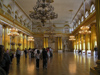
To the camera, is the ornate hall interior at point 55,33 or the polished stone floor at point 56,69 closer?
the polished stone floor at point 56,69

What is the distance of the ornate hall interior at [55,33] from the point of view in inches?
299

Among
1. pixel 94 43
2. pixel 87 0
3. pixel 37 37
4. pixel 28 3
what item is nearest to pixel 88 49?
pixel 94 43

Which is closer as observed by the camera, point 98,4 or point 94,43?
point 98,4

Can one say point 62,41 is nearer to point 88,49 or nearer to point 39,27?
point 39,27

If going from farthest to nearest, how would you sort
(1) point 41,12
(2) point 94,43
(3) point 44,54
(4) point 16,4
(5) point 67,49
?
(5) point 67,49 < (4) point 16,4 < (2) point 94,43 < (1) point 41,12 < (3) point 44,54

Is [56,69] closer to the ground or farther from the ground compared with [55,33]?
closer to the ground

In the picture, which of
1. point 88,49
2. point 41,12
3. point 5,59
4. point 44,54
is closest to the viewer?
point 5,59

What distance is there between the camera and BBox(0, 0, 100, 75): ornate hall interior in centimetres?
760

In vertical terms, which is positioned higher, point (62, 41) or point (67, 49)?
point (62, 41)

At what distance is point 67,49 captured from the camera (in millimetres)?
37281

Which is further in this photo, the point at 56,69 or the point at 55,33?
the point at 55,33

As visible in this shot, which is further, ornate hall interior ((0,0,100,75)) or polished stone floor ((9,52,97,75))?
ornate hall interior ((0,0,100,75))

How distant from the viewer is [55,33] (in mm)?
26797

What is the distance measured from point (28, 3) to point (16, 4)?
188 centimetres
